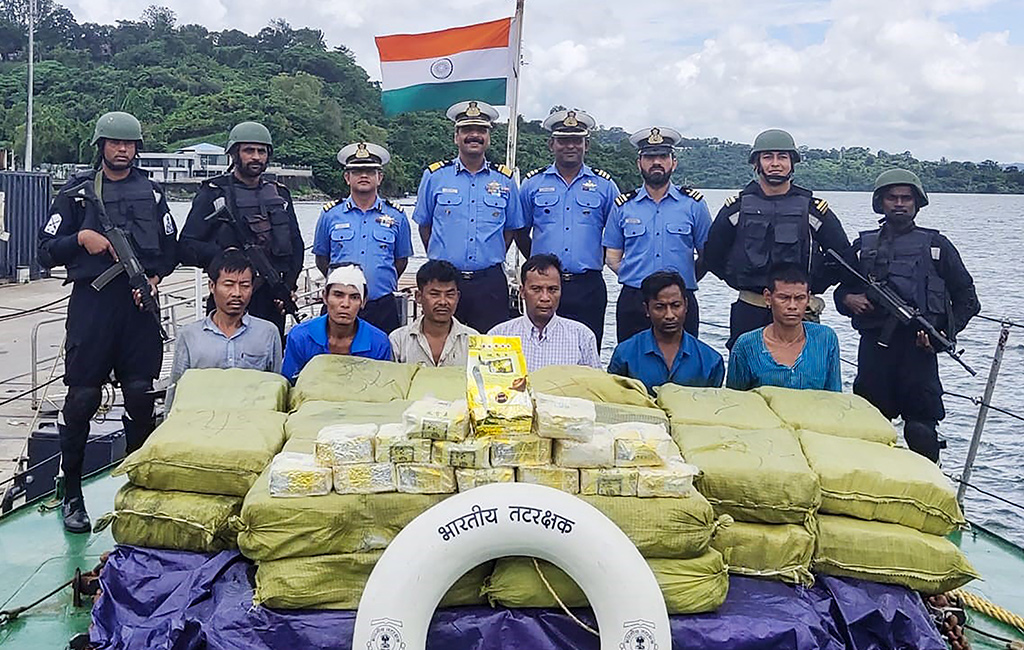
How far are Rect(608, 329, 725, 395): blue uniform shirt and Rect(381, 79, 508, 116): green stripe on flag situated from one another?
4252 mm

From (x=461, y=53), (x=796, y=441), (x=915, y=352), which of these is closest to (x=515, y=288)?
(x=461, y=53)

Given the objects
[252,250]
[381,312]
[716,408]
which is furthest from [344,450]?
[381,312]

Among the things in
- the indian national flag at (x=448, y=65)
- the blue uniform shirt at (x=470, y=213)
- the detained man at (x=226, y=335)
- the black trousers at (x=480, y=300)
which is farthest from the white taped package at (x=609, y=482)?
the indian national flag at (x=448, y=65)

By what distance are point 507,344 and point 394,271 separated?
8.35 feet

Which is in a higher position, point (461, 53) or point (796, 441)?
point (461, 53)

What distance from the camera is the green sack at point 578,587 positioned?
3139mm

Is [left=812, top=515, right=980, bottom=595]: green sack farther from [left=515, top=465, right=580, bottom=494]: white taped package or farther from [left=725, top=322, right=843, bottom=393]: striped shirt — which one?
[left=725, top=322, right=843, bottom=393]: striped shirt

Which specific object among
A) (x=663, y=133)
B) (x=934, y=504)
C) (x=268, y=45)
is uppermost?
(x=268, y=45)

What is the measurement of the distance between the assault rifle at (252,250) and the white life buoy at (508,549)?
269 cm

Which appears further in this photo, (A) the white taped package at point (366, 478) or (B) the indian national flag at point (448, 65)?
(B) the indian national flag at point (448, 65)

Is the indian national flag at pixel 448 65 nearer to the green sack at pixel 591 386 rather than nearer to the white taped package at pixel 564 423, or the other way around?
the green sack at pixel 591 386

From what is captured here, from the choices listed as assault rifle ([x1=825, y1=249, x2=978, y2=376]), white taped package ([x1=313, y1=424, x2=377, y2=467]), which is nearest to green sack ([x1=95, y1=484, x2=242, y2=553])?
white taped package ([x1=313, y1=424, x2=377, y2=467])

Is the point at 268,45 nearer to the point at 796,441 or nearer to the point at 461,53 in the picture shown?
the point at 461,53

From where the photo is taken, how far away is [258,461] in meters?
3.47
